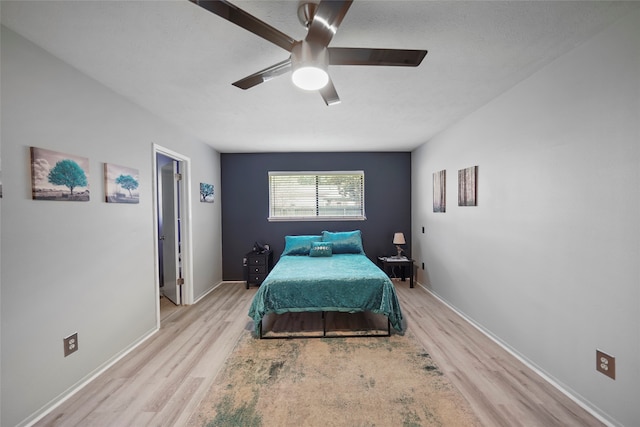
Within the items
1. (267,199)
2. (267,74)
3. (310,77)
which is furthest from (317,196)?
(310,77)

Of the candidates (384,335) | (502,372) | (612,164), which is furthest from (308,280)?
(612,164)

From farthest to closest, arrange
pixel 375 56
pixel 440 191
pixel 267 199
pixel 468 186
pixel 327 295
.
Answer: pixel 267 199 → pixel 440 191 → pixel 468 186 → pixel 327 295 → pixel 375 56

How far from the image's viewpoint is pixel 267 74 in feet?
5.39

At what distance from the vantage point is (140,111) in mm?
2646

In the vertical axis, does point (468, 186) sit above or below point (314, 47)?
below

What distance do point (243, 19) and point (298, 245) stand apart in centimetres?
331

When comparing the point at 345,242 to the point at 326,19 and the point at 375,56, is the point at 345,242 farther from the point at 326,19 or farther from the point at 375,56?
the point at 326,19

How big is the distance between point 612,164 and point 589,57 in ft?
2.39

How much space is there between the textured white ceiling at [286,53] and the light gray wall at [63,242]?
213 mm

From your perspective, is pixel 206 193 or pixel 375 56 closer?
pixel 375 56

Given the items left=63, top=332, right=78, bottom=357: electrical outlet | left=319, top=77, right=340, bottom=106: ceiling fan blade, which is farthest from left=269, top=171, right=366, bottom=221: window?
left=63, top=332, right=78, bottom=357: electrical outlet

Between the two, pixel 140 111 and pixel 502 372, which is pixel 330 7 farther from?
pixel 502 372

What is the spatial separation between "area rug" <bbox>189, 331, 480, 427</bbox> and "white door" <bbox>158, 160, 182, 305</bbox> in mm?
1731

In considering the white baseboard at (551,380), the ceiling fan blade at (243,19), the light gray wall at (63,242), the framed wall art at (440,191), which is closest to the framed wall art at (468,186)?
the framed wall art at (440,191)
